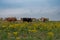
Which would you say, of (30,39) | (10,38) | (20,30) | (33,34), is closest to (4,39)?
(10,38)

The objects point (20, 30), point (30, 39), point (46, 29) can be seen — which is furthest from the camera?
point (46, 29)

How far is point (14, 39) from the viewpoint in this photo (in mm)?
4512

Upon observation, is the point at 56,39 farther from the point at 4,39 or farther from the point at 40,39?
the point at 4,39

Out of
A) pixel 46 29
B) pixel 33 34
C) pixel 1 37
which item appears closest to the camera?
pixel 1 37

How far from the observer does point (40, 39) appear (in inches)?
191

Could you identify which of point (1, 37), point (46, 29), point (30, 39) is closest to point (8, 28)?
point (46, 29)

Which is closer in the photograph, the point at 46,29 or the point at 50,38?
the point at 50,38

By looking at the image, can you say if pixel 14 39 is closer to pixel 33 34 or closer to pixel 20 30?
pixel 33 34

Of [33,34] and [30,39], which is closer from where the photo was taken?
[30,39]

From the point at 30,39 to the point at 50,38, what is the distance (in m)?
0.41

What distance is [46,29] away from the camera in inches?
254

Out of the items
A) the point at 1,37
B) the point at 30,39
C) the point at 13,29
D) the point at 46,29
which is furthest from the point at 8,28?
the point at 30,39

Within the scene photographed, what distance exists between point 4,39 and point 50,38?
961 mm

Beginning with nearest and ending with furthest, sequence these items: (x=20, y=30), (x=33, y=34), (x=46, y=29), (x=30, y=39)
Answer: (x=30, y=39) → (x=33, y=34) → (x=20, y=30) → (x=46, y=29)
